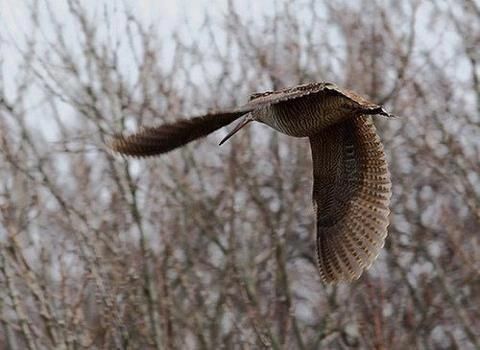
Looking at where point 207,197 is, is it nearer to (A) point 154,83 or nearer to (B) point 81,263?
(A) point 154,83

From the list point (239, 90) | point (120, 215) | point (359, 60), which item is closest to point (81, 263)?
point (120, 215)

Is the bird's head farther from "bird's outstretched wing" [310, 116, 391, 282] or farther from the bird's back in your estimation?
"bird's outstretched wing" [310, 116, 391, 282]

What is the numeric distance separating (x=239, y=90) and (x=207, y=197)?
145 centimetres

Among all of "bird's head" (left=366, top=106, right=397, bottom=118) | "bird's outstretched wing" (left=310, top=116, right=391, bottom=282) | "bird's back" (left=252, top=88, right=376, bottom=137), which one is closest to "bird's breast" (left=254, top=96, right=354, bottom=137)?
"bird's back" (left=252, top=88, right=376, bottom=137)

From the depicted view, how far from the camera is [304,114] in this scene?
7406mm

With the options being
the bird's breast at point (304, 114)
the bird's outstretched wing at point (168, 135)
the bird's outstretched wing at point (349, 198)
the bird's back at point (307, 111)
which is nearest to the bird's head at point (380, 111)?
the bird's back at point (307, 111)

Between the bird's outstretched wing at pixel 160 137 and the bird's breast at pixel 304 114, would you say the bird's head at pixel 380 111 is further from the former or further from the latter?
the bird's outstretched wing at pixel 160 137

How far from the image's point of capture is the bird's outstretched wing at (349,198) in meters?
8.34

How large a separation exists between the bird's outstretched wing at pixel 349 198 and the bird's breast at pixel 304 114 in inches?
23.7

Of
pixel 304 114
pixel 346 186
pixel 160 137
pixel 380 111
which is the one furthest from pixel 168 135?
pixel 346 186

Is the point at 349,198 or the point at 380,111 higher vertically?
the point at 349,198

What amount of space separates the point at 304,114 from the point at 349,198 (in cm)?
139

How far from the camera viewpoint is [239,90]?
15875mm

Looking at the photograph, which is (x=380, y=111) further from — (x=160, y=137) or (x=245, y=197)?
(x=245, y=197)
